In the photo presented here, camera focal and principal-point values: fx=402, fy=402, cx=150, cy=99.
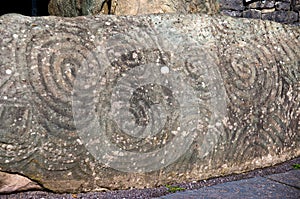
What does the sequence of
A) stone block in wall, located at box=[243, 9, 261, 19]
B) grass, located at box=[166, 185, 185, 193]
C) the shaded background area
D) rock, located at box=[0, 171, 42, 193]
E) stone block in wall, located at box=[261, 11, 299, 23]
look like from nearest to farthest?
rock, located at box=[0, 171, 42, 193], grass, located at box=[166, 185, 185, 193], stone block in wall, located at box=[243, 9, 261, 19], stone block in wall, located at box=[261, 11, 299, 23], the shaded background area

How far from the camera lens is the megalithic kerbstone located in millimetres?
2061

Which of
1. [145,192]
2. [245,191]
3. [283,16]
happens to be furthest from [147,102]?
[283,16]

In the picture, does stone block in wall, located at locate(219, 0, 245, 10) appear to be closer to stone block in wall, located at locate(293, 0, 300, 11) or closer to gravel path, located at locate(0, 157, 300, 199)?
stone block in wall, located at locate(293, 0, 300, 11)

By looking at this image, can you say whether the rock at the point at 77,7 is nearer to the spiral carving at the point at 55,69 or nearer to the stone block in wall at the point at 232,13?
the spiral carving at the point at 55,69

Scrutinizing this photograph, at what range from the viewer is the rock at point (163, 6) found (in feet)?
10.5

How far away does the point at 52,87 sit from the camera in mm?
2080

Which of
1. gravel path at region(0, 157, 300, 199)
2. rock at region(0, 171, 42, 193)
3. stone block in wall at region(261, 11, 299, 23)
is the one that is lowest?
gravel path at region(0, 157, 300, 199)

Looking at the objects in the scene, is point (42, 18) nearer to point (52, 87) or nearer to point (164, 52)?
point (52, 87)

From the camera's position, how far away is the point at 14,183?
2043 mm

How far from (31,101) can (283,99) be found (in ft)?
5.44

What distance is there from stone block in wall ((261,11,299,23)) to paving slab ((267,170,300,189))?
11.9 feet

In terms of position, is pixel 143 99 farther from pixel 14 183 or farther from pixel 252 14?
pixel 252 14

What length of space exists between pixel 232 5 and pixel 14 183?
4.36 meters

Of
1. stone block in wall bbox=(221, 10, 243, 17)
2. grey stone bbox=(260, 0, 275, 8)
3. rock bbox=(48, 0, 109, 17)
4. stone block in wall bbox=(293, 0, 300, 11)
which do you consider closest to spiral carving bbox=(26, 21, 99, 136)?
rock bbox=(48, 0, 109, 17)
